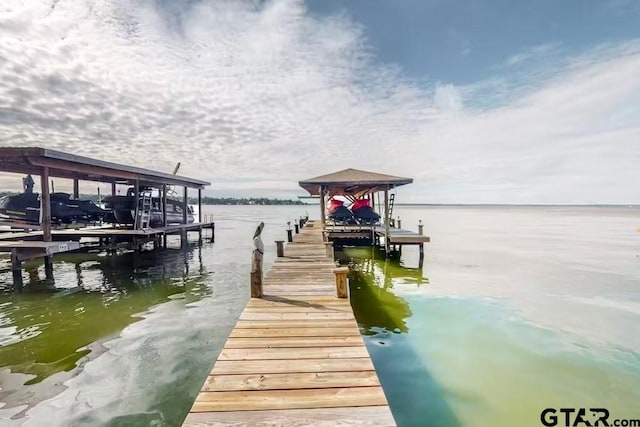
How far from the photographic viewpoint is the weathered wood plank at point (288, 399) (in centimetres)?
281

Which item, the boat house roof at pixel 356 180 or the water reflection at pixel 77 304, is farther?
the boat house roof at pixel 356 180

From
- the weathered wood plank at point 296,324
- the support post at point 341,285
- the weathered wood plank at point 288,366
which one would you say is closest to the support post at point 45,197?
the weathered wood plank at point 296,324

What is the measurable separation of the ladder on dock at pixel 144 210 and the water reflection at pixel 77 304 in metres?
1.87

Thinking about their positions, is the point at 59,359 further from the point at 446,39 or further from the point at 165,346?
the point at 446,39

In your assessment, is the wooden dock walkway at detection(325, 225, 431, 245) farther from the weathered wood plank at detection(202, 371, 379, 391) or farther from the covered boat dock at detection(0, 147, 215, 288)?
the weathered wood plank at detection(202, 371, 379, 391)

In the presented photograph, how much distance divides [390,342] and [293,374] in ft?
13.7

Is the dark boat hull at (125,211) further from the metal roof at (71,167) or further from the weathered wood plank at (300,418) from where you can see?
the weathered wood plank at (300,418)

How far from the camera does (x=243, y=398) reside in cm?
293

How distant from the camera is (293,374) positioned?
3.36 m

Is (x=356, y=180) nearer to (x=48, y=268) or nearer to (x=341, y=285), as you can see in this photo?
(x=341, y=285)

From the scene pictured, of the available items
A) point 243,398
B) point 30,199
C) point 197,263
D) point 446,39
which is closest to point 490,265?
point 446,39

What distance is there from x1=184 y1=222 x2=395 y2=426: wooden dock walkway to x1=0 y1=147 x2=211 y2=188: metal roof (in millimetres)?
9655

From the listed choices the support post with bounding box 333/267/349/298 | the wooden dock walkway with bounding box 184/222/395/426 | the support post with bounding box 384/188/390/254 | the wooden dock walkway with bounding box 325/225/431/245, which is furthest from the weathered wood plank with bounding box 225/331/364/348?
the support post with bounding box 384/188/390/254

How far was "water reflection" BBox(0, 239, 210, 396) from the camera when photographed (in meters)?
6.08
